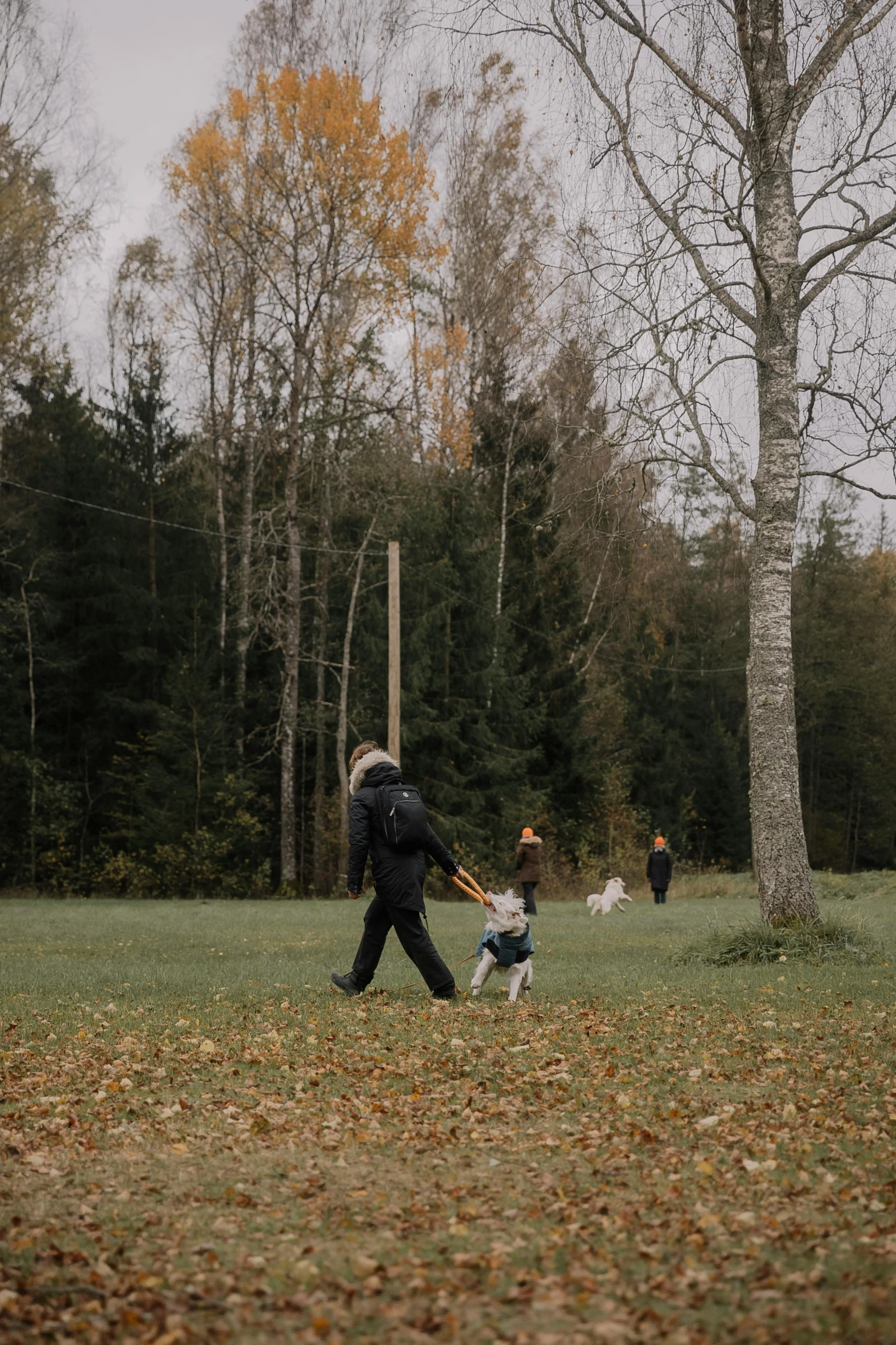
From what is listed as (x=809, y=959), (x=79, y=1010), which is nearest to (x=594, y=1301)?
(x=79, y=1010)

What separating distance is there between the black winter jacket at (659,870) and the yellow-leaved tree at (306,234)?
9460 mm

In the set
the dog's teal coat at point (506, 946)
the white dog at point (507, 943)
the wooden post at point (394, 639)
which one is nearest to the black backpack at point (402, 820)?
the white dog at point (507, 943)

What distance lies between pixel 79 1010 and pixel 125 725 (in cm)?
2534

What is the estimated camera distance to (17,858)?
31.3 meters

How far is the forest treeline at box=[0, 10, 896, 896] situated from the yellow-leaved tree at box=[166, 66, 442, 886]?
78 millimetres

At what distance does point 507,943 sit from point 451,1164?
13.4ft

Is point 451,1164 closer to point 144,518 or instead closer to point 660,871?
point 660,871

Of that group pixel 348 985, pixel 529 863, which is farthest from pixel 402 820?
pixel 529 863

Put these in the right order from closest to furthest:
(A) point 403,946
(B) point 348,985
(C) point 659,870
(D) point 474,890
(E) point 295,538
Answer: (A) point 403,946
(D) point 474,890
(B) point 348,985
(C) point 659,870
(E) point 295,538

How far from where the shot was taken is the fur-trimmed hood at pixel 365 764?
955cm

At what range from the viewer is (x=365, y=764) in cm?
959

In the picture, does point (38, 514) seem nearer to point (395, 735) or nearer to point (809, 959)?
point (395, 735)

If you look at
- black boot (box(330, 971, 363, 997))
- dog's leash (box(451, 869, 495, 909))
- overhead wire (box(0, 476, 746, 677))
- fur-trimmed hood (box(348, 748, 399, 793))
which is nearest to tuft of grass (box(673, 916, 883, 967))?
dog's leash (box(451, 869, 495, 909))

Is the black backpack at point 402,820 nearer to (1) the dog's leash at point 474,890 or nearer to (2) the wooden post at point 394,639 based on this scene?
(1) the dog's leash at point 474,890
